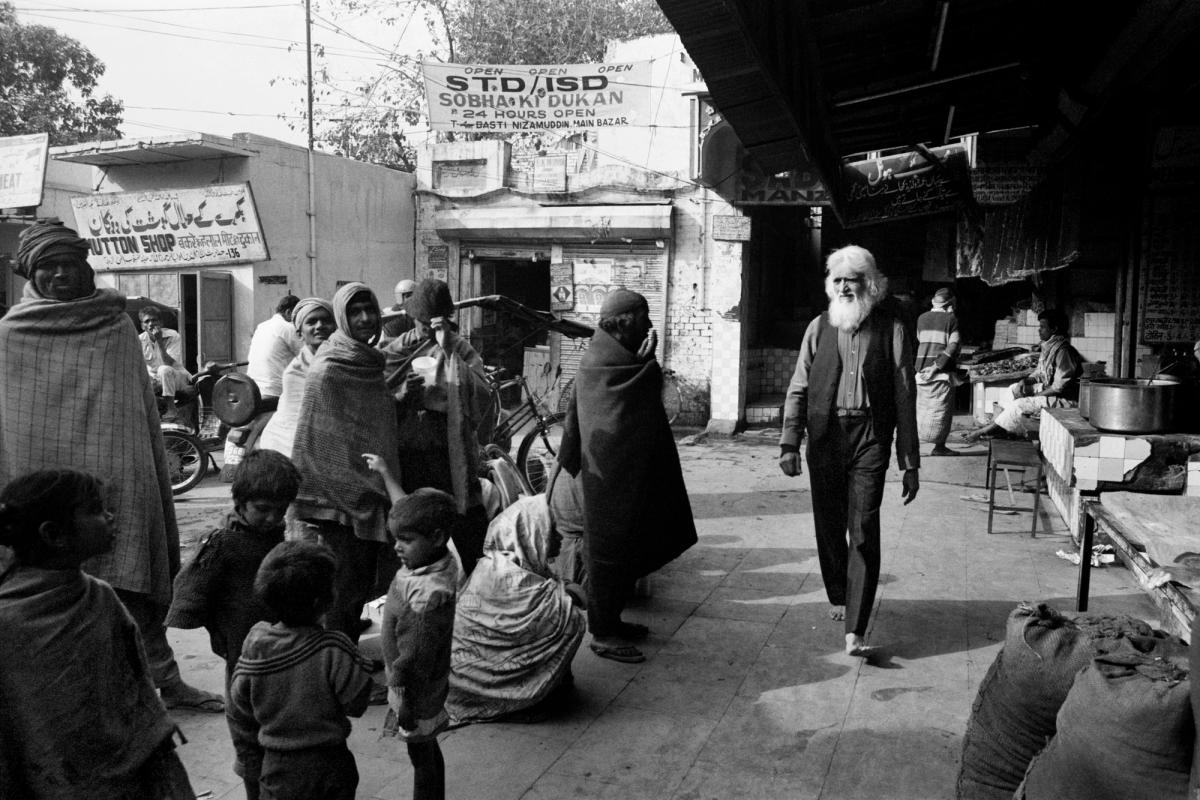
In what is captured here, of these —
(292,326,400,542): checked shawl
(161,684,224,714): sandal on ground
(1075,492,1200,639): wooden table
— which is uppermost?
(292,326,400,542): checked shawl

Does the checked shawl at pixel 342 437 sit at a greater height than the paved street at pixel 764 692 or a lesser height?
greater

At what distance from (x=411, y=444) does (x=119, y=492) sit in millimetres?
1346

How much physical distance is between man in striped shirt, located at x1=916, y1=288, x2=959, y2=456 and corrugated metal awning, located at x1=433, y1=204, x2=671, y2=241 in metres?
3.91

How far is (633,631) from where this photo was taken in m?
4.75

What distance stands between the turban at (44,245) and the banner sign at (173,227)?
10.2m

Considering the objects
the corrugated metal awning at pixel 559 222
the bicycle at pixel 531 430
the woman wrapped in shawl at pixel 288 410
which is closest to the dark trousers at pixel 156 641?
the woman wrapped in shawl at pixel 288 410

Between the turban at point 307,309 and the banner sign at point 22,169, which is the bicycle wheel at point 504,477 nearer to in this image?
the turban at point 307,309

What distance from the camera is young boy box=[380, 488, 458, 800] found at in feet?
9.46

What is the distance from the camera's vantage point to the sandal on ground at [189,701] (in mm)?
3971

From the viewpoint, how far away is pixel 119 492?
3.73 metres

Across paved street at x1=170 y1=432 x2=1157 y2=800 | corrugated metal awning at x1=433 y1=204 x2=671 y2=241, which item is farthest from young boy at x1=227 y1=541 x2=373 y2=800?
corrugated metal awning at x1=433 y1=204 x2=671 y2=241

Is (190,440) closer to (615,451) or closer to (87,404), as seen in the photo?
(87,404)

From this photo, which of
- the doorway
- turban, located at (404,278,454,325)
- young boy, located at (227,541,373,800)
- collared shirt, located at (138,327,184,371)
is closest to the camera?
young boy, located at (227,541,373,800)

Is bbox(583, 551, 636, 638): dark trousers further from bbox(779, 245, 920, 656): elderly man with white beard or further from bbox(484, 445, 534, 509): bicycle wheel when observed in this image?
bbox(484, 445, 534, 509): bicycle wheel
